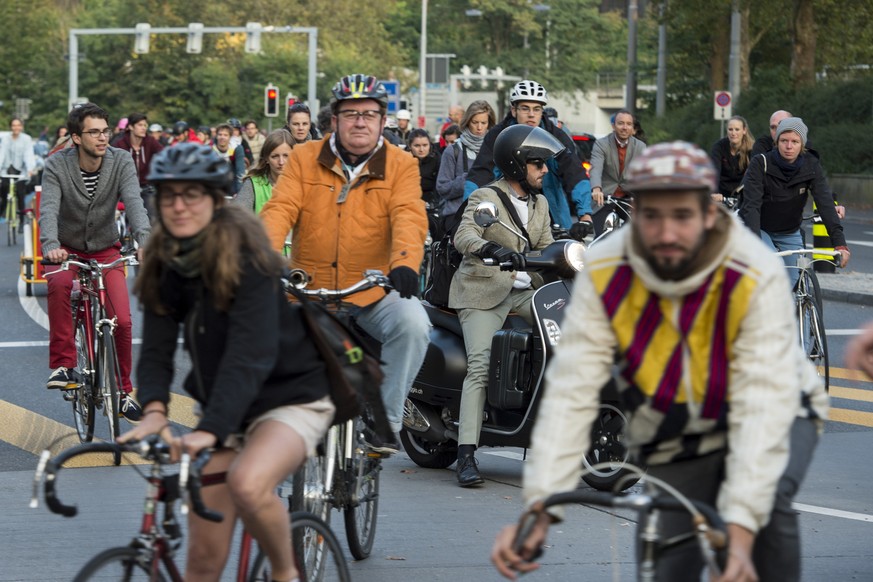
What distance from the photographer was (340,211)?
6.59m

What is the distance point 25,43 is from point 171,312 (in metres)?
70.9

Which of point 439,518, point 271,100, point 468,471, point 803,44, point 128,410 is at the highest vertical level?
point 803,44

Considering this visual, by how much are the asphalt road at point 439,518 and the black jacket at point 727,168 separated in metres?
5.58

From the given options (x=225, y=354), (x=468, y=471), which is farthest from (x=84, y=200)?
(x=225, y=354)

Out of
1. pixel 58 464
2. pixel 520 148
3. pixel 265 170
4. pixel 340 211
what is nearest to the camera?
pixel 58 464

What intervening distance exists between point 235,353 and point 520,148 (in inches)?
156

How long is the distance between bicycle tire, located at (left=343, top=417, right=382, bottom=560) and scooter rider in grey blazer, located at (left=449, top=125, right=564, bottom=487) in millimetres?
1426

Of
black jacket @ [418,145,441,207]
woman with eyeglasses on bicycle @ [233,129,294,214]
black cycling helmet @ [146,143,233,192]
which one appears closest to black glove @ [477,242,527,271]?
woman with eyeglasses on bicycle @ [233,129,294,214]

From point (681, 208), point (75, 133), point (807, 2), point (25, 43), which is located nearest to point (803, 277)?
point (75, 133)

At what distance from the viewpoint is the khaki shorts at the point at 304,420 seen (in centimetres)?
435

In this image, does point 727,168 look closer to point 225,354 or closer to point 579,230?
point 579,230

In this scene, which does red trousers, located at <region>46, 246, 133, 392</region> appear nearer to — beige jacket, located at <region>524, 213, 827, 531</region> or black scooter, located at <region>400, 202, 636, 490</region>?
black scooter, located at <region>400, 202, 636, 490</region>

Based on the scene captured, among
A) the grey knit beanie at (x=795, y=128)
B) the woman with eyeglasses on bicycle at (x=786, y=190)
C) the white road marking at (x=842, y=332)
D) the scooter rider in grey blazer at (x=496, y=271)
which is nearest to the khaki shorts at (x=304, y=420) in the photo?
the scooter rider in grey blazer at (x=496, y=271)

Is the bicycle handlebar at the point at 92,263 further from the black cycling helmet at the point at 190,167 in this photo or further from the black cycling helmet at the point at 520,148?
the black cycling helmet at the point at 190,167
